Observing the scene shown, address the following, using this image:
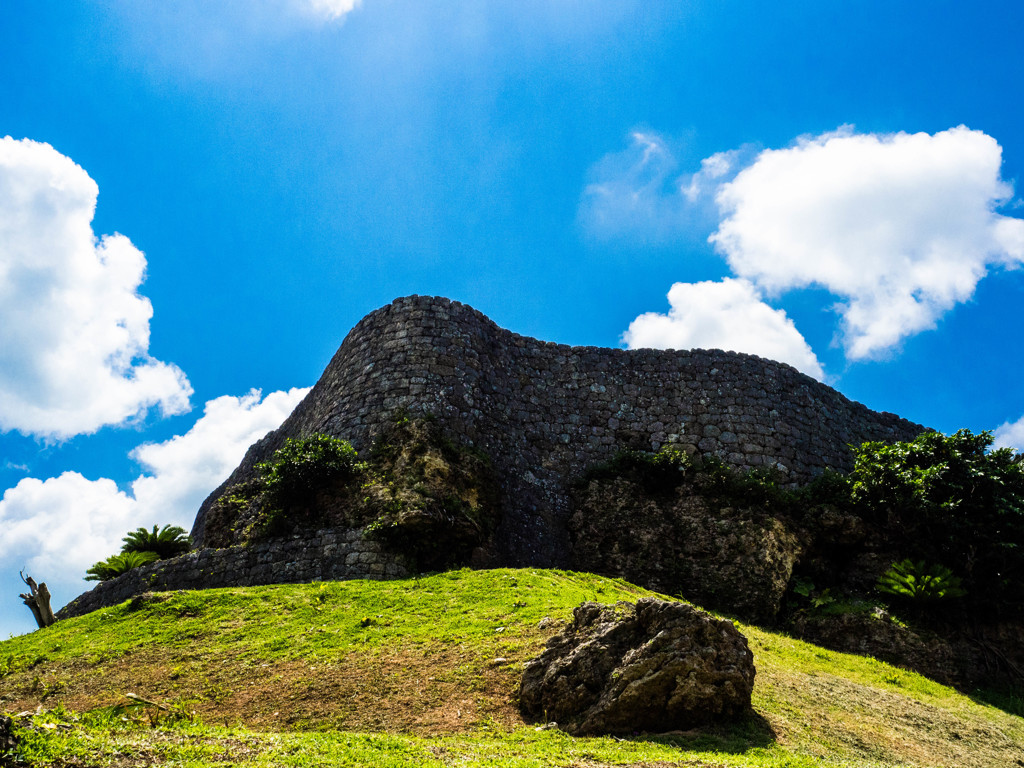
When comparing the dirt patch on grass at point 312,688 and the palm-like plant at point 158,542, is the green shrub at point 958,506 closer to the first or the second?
the dirt patch on grass at point 312,688

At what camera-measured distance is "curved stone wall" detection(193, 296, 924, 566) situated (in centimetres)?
1795

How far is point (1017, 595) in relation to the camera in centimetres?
1538

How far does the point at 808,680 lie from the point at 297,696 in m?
7.28

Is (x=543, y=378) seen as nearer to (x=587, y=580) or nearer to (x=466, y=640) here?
(x=587, y=580)

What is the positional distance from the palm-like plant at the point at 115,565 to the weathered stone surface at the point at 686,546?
1129cm

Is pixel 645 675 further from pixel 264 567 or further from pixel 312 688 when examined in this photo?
pixel 264 567

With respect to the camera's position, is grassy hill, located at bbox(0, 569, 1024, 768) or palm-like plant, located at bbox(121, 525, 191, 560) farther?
palm-like plant, located at bbox(121, 525, 191, 560)

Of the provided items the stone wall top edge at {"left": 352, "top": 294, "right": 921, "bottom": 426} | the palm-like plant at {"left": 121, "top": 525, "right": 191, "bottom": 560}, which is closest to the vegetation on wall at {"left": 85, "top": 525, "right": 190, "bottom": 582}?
the palm-like plant at {"left": 121, "top": 525, "right": 191, "bottom": 560}

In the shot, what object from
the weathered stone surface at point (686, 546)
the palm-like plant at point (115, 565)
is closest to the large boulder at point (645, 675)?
the weathered stone surface at point (686, 546)

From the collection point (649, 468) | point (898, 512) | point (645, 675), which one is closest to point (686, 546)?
point (649, 468)

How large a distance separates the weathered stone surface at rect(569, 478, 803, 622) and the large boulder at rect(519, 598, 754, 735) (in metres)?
8.41

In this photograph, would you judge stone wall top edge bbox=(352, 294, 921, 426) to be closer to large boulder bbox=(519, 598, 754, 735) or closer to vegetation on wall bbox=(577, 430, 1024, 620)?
vegetation on wall bbox=(577, 430, 1024, 620)

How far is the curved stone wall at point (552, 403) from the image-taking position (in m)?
18.0

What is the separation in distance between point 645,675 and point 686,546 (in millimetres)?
9781
